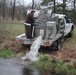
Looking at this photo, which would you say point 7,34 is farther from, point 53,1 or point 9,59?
point 53,1

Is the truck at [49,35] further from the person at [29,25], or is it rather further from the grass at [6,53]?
the grass at [6,53]

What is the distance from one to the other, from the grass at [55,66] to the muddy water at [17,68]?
37cm

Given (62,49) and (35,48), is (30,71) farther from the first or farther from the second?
(62,49)

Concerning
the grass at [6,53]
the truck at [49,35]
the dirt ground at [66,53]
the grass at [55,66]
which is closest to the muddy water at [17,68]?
the grass at [55,66]

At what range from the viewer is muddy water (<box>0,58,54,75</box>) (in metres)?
11.0

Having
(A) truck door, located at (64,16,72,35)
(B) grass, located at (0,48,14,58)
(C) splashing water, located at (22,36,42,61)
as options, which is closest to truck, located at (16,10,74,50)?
(C) splashing water, located at (22,36,42,61)

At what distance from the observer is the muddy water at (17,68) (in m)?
11.0

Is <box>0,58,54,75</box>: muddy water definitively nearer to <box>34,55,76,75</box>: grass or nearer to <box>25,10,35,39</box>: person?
<box>34,55,76,75</box>: grass

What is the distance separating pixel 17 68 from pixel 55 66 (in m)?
1.63

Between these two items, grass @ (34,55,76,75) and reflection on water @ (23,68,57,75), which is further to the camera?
grass @ (34,55,76,75)

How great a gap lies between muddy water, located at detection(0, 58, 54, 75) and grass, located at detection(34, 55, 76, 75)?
1.21 ft

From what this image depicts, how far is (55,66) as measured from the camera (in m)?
11.9

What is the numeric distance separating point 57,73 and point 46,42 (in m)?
3.31

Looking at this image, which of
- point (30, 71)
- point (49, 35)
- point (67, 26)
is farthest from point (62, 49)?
point (30, 71)
